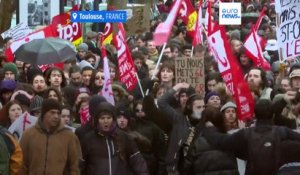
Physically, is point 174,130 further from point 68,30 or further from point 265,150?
point 68,30

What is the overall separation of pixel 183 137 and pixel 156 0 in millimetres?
28189

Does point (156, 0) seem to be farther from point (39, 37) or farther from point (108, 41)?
point (39, 37)

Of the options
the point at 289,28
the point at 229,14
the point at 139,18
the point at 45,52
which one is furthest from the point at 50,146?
the point at 229,14

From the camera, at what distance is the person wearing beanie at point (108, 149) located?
1203 centimetres

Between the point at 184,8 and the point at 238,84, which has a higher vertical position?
the point at 184,8

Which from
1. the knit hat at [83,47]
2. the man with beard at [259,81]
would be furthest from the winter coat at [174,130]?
the knit hat at [83,47]

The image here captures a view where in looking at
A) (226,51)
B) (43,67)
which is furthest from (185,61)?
(43,67)

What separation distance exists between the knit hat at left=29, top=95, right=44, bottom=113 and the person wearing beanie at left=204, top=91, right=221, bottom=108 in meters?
1.83

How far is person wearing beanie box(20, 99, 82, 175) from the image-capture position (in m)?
11.9

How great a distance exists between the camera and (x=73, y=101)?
15.3 metres

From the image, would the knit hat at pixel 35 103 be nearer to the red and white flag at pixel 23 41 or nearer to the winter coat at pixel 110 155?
the winter coat at pixel 110 155

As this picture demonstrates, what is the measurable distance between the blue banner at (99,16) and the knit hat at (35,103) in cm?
561

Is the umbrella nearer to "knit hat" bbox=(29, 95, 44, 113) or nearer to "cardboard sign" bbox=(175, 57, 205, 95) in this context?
"cardboard sign" bbox=(175, 57, 205, 95)

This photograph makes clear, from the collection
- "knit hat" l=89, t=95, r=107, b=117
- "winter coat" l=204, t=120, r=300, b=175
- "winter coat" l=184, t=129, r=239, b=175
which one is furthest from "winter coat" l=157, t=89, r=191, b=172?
"winter coat" l=204, t=120, r=300, b=175
